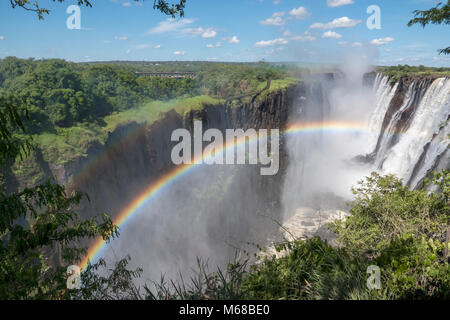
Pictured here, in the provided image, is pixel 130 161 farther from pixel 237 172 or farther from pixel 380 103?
pixel 380 103

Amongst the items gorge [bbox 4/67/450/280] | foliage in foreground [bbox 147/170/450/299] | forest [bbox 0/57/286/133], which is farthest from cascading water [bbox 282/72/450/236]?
forest [bbox 0/57/286/133]

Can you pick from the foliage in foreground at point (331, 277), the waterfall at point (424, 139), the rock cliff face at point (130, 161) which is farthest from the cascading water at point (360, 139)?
the rock cliff face at point (130, 161)

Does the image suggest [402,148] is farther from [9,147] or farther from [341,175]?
[9,147]

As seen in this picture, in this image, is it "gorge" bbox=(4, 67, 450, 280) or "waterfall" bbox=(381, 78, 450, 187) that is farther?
"gorge" bbox=(4, 67, 450, 280)

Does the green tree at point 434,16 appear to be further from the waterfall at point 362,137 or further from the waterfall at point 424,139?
the waterfall at point 424,139

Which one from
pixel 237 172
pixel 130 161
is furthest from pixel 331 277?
pixel 237 172

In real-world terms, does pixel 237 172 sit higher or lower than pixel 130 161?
lower

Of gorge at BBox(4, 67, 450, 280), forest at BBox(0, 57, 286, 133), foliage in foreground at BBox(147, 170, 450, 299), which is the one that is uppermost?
forest at BBox(0, 57, 286, 133)

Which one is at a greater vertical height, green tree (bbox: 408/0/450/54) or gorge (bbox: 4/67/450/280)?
green tree (bbox: 408/0/450/54)

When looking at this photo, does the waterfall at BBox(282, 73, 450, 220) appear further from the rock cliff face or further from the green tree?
the rock cliff face

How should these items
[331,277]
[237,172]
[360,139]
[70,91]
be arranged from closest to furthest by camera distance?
[331,277] → [70,91] → [237,172] → [360,139]
